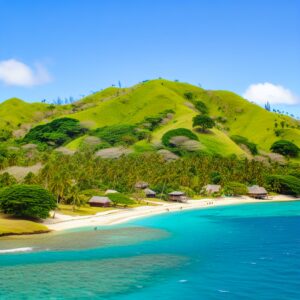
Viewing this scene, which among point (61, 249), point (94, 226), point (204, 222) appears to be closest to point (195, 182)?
point (204, 222)

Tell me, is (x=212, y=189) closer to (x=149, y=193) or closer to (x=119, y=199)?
(x=149, y=193)

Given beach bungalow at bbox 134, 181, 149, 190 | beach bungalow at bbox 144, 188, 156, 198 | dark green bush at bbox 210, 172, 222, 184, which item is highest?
dark green bush at bbox 210, 172, 222, 184

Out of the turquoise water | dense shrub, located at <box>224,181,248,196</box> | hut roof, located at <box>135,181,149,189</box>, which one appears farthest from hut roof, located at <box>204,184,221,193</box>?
the turquoise water

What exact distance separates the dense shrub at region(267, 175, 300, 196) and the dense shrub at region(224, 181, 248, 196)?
60.7 ft

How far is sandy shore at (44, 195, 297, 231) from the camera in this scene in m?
91.2

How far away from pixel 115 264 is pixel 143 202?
286 feet

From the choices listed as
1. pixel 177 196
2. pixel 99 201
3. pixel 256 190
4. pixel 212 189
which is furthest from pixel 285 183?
pixel 99 201

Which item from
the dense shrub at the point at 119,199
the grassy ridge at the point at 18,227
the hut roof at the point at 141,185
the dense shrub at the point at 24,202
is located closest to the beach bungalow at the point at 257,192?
the hut roof at the point at 141,185

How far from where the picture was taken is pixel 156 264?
52625 millimetres

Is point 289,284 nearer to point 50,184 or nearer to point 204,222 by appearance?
point 204,222

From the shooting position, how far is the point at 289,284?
42531 mm

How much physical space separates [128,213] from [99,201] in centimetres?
1322

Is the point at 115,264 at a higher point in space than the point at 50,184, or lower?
lower

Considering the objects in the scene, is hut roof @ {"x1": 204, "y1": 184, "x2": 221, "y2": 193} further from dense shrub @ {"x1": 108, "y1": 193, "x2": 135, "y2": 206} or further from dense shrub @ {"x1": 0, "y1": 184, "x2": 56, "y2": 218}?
dense shrub @ {"x1": 0, "y1": 184, "x2": 56, "y2": 218}
